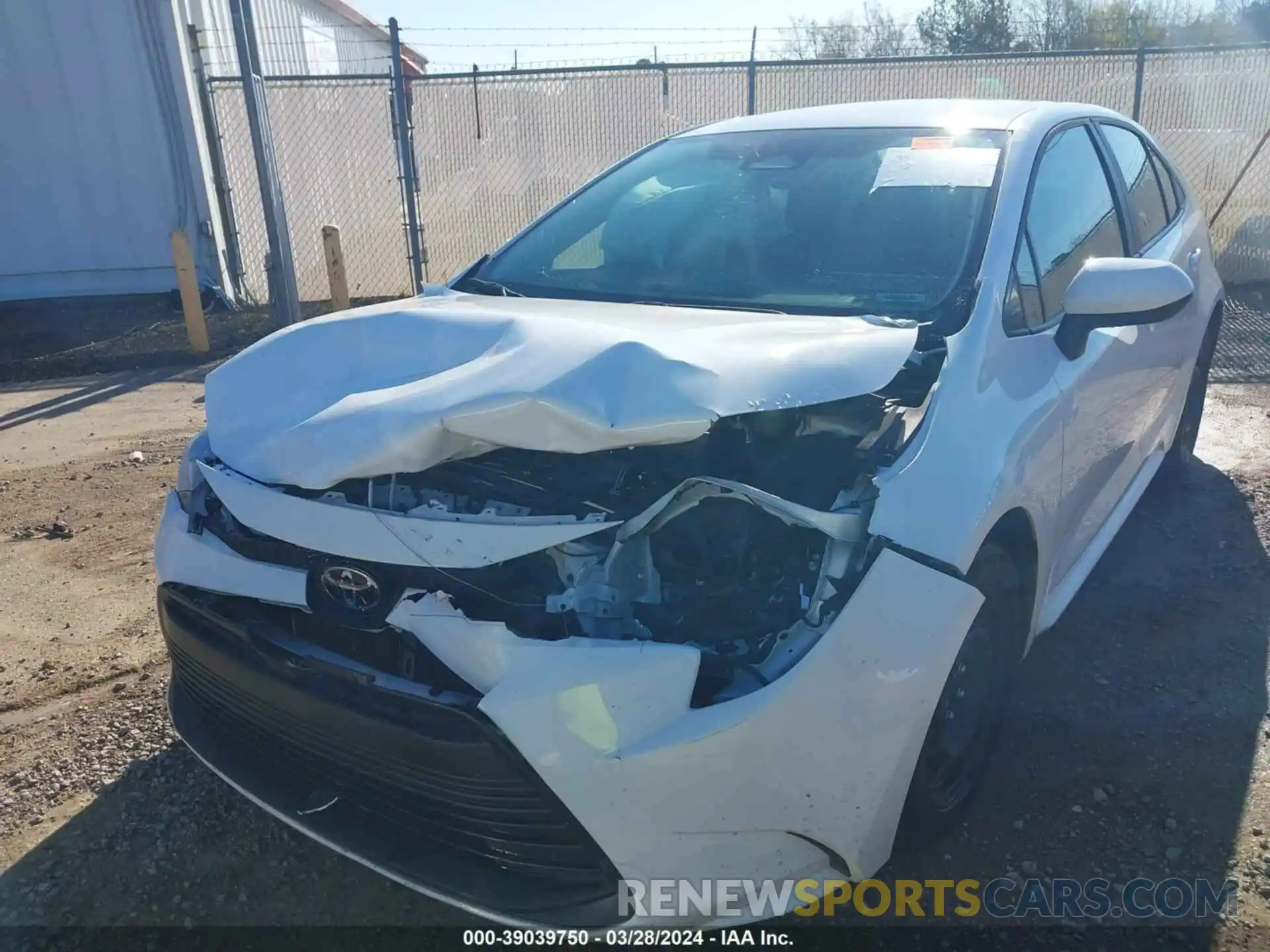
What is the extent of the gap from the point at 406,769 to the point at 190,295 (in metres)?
7.98

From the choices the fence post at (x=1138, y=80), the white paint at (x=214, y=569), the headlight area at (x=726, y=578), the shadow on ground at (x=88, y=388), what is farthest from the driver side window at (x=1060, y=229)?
the fence post at (x=1138, y=80)

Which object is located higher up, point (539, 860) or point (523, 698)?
point (523, 698)

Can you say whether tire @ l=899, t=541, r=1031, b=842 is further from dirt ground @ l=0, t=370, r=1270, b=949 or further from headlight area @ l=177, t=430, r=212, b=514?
headlight area @ l=177, t=430, r=212, b=514

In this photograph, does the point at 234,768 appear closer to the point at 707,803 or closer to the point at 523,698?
the point at 523,698

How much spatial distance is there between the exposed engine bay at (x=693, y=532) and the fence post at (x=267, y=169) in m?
6.93

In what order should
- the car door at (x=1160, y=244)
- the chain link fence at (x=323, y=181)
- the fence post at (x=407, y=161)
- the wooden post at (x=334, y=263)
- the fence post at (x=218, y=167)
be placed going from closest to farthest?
the car door at (x=1160, y=244) → the wooden post at (x=334, y=263) → the fence post at (x=407, y=161) → the fence post at (x=218, y=167) → the chain link fence at (x=323, y=181)

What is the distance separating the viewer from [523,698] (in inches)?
73.4

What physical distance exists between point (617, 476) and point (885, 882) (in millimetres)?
1198

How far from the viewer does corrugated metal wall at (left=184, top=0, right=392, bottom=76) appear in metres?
10.9

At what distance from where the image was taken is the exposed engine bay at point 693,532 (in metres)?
1.98

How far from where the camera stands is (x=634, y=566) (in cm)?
208

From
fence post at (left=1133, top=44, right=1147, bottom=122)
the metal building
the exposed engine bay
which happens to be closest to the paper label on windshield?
the exposed engine bay

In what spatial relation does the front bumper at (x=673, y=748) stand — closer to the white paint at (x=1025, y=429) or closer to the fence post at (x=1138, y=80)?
the white paint at (x=1025, y=429)

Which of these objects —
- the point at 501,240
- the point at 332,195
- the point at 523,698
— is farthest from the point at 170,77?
the point at 523,698
